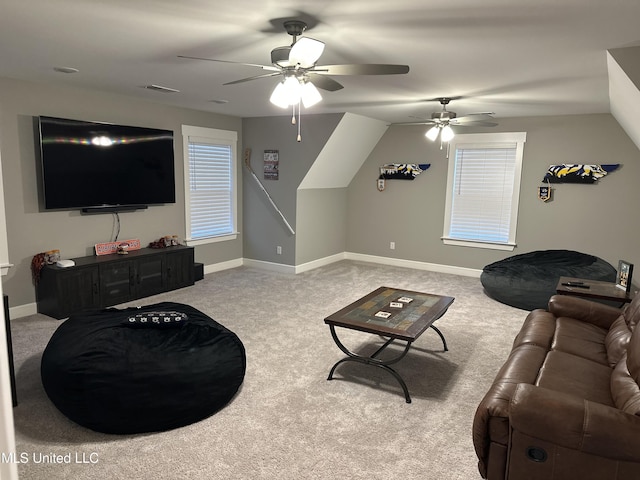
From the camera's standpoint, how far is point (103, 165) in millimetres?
5020

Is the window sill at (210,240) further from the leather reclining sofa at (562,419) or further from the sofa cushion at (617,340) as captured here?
the sofa cushion at (617,340)

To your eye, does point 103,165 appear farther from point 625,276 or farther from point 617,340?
point 625,276

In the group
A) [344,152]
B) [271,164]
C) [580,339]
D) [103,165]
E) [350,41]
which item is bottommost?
[580,339]

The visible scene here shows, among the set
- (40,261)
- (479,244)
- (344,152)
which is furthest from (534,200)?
(40,261)

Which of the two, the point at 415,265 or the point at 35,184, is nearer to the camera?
the point at 35,184

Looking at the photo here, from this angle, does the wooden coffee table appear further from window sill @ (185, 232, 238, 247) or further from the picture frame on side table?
window sill @ (185, 232, 238, 247)

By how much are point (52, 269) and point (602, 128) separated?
6.63 meters

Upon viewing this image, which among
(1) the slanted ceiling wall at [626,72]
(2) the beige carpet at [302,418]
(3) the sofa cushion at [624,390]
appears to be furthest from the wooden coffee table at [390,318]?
(1) the slanted ceiling wall at [626,72]

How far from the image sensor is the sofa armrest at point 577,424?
191 cm

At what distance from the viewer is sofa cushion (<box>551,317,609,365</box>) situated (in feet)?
9.42

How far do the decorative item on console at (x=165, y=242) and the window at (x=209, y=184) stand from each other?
0.33 metres

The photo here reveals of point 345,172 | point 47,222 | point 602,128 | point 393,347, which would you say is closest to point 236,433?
point 393,347

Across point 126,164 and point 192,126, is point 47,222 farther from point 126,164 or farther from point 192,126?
point 192,126

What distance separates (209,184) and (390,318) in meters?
4.03
